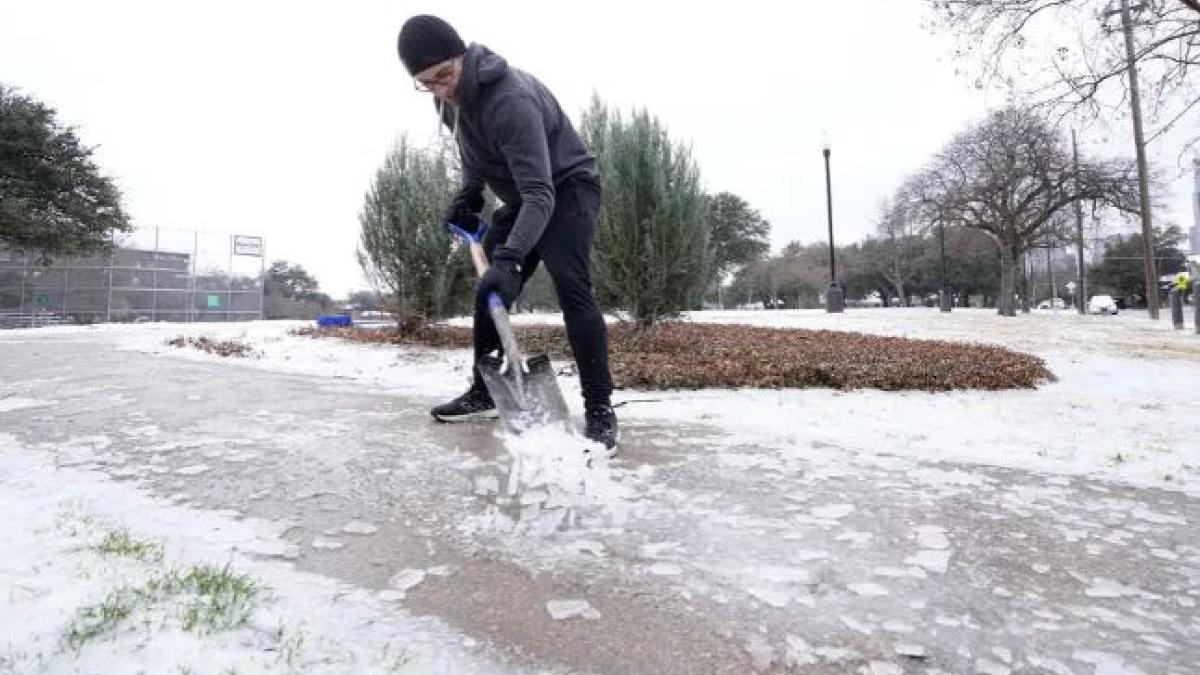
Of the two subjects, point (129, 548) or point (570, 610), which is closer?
point (570, 610)

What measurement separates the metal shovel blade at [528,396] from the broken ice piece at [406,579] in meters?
0.92

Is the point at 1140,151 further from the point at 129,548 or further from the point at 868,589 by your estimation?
the point at 129,548

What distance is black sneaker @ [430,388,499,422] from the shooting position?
3473 mm

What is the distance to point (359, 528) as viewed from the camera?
1.90 meters

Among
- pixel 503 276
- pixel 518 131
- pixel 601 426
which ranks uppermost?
pixel 518 131

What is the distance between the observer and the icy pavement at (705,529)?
52.5 inches

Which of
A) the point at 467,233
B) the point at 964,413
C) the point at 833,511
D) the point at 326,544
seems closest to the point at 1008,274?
the point at 964,413

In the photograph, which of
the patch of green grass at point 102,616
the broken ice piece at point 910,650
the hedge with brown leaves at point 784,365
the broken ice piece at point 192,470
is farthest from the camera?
the hedge with brown leaves at point 784,365

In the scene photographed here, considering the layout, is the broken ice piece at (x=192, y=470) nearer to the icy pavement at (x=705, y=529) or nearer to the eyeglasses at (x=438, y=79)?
the icy pavement at (x=705, y=529)

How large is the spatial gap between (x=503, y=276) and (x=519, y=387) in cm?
43

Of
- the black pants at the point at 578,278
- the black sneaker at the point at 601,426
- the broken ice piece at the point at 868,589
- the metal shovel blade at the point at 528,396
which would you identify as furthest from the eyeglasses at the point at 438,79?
the broken ice piece at the point at 868,589

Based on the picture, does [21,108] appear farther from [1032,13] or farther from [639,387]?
[1032,13]

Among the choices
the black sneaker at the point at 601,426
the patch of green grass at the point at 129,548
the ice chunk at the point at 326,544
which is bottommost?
the ice chunk at the point at 326,544

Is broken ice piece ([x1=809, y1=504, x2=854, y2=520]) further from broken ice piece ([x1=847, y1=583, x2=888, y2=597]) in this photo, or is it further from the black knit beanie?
the black knit beanie
